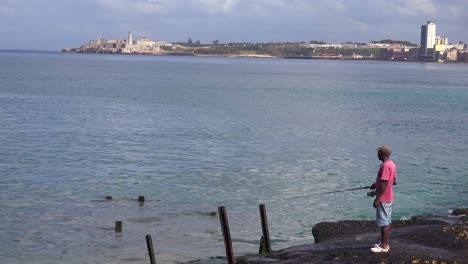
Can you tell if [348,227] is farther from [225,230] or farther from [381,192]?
[381,192]

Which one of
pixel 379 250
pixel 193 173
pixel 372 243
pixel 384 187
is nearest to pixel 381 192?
pixel 384 187

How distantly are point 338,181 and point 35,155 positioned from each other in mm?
14460

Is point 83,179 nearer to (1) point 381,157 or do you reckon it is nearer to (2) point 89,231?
(2) point 89,231

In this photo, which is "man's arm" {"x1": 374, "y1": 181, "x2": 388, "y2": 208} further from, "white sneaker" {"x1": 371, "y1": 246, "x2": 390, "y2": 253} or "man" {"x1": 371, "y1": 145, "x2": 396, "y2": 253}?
"white sneaker" {"x1": 371, "y1": 246, "x2": 390, "y2": 253}

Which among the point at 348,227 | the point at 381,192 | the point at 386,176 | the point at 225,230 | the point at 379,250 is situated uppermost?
the point at 386,176

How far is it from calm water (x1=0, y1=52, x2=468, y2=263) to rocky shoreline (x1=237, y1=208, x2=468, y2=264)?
2.19 metres

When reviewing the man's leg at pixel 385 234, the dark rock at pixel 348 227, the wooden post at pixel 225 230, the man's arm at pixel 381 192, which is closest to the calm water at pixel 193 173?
the dark rock at pixel 348 227

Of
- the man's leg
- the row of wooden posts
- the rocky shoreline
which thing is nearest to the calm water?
the row of wooden posts

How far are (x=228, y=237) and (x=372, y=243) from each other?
312 centimetres

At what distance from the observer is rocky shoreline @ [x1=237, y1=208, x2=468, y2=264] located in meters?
14.4

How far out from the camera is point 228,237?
15.5 meters

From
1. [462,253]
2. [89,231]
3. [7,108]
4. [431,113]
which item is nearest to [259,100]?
[431,113]

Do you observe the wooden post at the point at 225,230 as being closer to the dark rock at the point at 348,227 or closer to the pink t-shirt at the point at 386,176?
the pink t-shirt at the point at 386,176

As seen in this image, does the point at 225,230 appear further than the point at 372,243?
No
